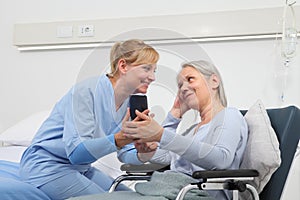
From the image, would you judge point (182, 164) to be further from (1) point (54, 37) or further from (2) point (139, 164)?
(1) point (54, 37)

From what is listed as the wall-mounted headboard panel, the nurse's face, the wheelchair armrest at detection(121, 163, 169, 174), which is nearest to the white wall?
the wall-mounted headboard panel

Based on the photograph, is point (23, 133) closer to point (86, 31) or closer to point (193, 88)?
point (86, 31)

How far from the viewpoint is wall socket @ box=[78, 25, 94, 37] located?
10.3 ft

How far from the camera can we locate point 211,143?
1.59 metres

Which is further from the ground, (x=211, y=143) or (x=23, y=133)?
(x=211, y=143)

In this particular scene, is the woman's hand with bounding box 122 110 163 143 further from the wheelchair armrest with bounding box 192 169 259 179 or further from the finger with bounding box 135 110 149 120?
the wheelchair armrest with bounding box 192 169 259 179

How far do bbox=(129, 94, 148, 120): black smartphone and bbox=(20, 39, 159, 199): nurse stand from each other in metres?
0.02

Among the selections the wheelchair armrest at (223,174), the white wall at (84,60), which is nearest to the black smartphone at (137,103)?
the wheelchair armrest at (223,174)

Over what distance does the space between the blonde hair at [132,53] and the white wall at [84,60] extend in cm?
144

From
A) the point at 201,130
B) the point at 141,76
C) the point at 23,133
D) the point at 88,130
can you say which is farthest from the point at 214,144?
the point at 23,133

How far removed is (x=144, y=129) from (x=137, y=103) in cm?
10

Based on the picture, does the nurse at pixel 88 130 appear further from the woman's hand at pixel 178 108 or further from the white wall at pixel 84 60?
the white wall at pixel 84 60

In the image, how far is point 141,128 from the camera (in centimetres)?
142

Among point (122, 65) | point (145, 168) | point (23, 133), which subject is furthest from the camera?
point (23, 133)
